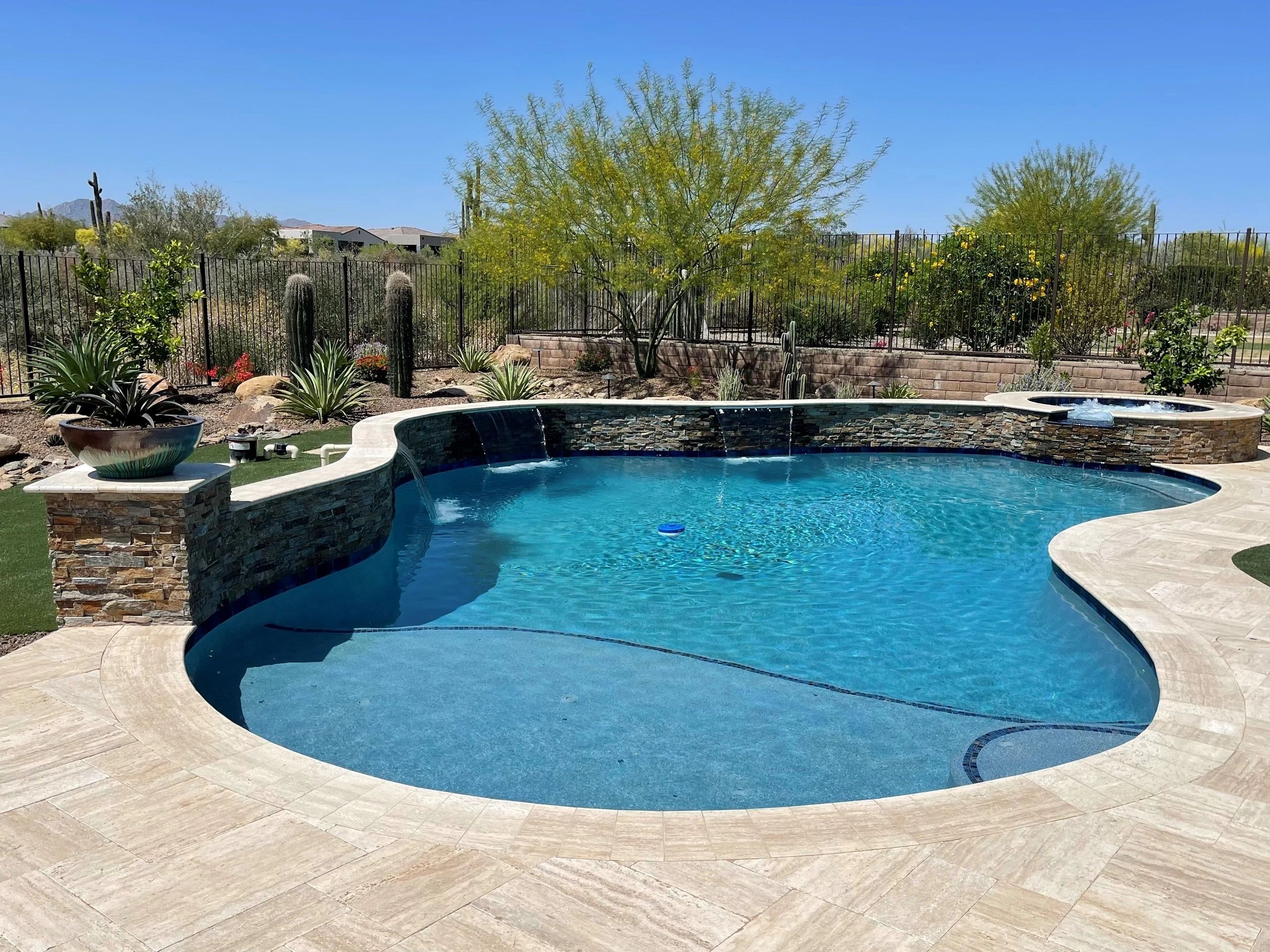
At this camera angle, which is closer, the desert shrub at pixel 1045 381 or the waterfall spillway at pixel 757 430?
the waterfall spillway at pixel 757 430

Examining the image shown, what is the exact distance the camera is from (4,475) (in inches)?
410

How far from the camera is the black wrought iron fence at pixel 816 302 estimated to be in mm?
18828

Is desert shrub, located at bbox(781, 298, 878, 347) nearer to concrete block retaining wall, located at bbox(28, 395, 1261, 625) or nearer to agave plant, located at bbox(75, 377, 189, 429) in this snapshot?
concrete block retaining wall, located at bbox(28, 395, 1261, 625)

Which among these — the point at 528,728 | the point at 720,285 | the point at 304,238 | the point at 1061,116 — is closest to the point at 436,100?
the point at 720,285

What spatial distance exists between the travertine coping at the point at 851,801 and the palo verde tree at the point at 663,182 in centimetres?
1297

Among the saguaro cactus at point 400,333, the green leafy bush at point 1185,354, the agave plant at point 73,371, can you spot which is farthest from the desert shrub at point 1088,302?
the agave plant at point 73,371

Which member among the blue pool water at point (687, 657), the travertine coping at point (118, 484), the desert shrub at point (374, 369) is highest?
the desert shrub at point (374, 369)

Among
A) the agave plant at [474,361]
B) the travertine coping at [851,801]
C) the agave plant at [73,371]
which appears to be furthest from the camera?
the agave plant at [474,361]

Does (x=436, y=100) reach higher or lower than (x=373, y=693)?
higher

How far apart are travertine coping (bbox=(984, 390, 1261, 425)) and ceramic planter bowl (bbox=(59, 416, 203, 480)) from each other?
12.3m

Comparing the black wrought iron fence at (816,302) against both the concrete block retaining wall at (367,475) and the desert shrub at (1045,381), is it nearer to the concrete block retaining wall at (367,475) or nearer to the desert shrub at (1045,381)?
the desert shrub at (1045,381)

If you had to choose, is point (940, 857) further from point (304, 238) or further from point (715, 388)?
point (304, 238)

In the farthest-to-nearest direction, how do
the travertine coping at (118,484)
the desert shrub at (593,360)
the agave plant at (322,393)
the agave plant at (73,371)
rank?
the desert shrub at (593,360)
the agave plant at (322,393)
the agave plant at (73,371)
the travertine coping at (118,484)

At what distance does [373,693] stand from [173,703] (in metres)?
1.30
